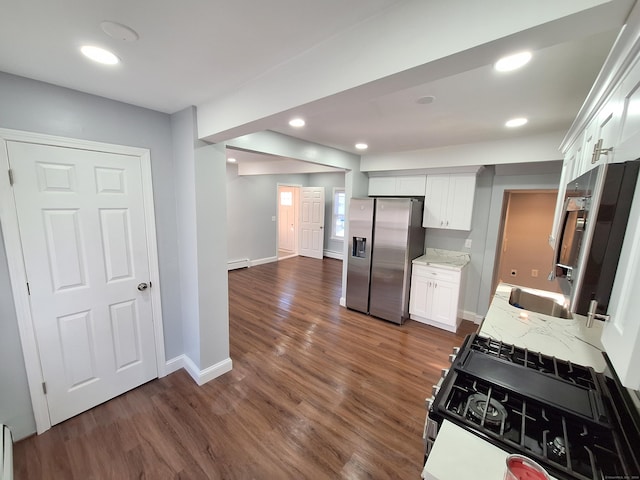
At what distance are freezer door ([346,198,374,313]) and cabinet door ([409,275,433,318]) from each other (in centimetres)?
63

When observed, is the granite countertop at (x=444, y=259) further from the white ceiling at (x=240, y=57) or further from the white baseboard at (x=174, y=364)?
the white baseboard at (x=174, y=364)

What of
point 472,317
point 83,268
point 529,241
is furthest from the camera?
point 529,241

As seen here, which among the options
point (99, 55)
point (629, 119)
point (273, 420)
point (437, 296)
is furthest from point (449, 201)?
point (99, 55)

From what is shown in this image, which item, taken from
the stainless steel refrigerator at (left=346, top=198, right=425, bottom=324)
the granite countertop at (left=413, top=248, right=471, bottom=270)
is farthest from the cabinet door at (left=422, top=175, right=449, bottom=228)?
the granite countertop at (left=413, top=248, right=471, bottom=270)

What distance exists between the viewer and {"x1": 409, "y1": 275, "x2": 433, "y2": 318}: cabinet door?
11.7ft

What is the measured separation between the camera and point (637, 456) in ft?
2.68

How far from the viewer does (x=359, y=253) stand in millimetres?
3865

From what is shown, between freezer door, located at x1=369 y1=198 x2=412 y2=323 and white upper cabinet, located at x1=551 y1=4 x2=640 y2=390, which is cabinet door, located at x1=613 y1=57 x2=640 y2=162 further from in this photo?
freezer door, located at x1=369 y1=198 x2=412 y2=323

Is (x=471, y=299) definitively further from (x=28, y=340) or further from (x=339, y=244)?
(x=28, y=340)

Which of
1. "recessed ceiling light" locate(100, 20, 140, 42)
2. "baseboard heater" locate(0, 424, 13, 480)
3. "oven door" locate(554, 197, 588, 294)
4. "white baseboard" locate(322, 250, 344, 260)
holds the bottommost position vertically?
"baseboard heater" locate(0, 424, 13, 480)

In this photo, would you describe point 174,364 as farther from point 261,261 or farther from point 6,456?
point 261,261

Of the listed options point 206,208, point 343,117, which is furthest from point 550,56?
point 206,208

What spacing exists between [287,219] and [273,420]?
6.44 m

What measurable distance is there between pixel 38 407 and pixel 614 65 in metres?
3.68
